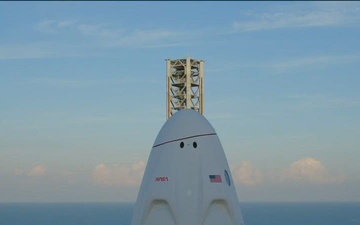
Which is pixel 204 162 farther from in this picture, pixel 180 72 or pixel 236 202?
pixel 180 72

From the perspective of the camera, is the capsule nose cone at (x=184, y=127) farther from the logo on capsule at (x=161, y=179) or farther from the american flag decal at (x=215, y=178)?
the american flag decal at (x=215, y=178)

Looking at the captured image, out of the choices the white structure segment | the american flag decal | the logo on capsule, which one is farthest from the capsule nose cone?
the american flag decal

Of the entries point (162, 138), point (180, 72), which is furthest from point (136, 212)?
point (180, 72)

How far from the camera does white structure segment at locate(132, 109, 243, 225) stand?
71.7 ft

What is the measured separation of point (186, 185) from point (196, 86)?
37.7ft

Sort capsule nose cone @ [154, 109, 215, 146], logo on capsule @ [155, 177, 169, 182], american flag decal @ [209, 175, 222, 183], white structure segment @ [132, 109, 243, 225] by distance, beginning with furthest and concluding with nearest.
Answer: capsule nose cone @ [154, 109, 215, 146]
american flag decal @ [209, 175, 222, 183]
logo on capsule @ [155, 177, 169, 182]
white structure segment @ [132, 109, 243, 225]

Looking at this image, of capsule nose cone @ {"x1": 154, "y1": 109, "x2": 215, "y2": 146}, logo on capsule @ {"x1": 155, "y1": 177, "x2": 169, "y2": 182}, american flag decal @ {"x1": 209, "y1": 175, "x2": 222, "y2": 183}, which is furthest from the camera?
capsule nose cone @ {"x1": 154, "y1": 109, "x2": 215, "y2": 146}

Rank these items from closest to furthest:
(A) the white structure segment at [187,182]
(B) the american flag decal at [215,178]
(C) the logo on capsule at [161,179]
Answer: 1. (A) the white structure segment at [187,182]
2. (C) the logo on capsule at [161,179]
3. (B) the american flag decal at [215,178]

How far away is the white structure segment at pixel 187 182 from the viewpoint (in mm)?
21844

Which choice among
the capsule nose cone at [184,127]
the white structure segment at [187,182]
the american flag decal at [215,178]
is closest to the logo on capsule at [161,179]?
the white structure segment at [187,182]

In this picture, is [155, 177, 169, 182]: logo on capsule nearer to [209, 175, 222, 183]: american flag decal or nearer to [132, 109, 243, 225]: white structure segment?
[132, 109, 243, 225]: white structure segment

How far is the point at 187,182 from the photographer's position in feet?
72.4

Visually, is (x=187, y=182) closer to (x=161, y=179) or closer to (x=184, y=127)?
(x=161, y=179)

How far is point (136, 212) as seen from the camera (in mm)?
23109
